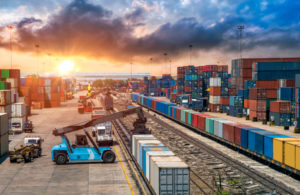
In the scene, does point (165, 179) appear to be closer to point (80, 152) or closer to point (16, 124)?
point (80, 152)

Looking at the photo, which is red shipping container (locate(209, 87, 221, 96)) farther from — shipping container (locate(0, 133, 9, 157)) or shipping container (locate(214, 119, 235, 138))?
shipping container (locate(0, 133, 9, 157))

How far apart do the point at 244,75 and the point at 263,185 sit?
8227 cm

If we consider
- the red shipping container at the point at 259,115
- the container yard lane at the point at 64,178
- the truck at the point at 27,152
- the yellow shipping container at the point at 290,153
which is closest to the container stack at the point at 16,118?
the truck at the point at 27,152

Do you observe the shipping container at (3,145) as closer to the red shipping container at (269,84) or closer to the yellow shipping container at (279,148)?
the yellow shipping container at (279,148)

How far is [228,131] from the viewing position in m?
41.4

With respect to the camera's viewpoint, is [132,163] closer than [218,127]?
Yes

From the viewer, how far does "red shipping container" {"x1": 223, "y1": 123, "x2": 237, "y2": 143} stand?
40303 mm

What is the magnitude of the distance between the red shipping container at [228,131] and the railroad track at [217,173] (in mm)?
2359

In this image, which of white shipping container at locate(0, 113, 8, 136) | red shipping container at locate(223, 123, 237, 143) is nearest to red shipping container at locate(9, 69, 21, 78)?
white shipping container at locate(0, 113, 8, 136)

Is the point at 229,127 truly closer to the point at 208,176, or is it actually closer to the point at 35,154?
the point at 208,176

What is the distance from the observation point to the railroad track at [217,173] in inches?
999

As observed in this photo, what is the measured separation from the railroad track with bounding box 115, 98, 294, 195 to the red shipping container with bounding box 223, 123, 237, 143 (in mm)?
2359

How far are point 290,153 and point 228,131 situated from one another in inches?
553

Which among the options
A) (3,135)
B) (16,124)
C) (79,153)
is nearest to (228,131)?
(79,153)
